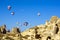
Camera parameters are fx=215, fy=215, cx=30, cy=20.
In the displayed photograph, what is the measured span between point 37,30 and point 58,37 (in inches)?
844

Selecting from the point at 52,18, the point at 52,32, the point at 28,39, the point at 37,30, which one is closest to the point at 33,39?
the point at 28,39

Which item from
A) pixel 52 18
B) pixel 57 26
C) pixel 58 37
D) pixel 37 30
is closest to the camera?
pixel 58 37

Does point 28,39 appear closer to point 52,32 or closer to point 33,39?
point 33,39

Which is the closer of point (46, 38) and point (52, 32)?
→ point (46, 38)

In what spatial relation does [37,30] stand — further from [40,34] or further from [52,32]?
[52,32]

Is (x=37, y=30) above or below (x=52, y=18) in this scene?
below

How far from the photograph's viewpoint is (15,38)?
71.6 metres

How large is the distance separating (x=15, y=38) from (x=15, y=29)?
2650 centimetres

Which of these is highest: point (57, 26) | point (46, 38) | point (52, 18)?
point (52, 18)

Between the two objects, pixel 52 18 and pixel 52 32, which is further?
pixel 52 18

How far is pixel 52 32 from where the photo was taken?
72688 millimetres

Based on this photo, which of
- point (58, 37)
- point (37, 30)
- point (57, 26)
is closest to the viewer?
point (58, 37)

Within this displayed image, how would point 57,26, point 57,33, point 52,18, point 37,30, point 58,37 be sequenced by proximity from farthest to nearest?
point 52,18
point 37,30
point 57,26
point 57,33
point 58,37

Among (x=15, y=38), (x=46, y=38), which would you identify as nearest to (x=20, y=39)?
(x=15, y=38)
